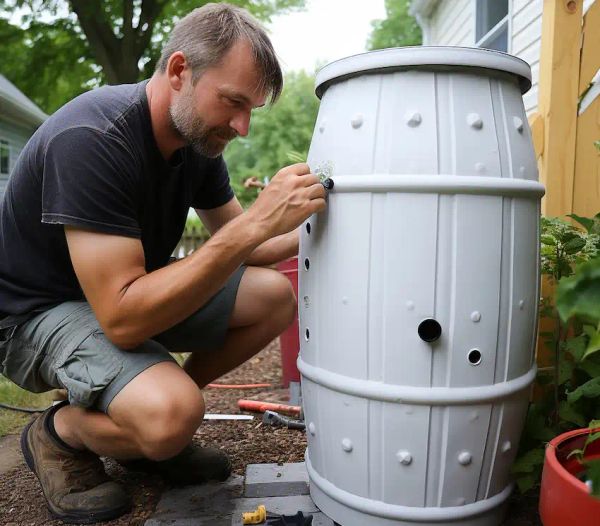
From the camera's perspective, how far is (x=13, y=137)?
24.9 feet

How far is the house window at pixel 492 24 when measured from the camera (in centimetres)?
374

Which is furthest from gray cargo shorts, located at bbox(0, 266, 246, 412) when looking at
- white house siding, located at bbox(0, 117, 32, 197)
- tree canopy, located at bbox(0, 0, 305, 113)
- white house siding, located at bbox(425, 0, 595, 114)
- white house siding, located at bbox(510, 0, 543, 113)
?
white house siding, located at bbox(0, 117, 32, 197)

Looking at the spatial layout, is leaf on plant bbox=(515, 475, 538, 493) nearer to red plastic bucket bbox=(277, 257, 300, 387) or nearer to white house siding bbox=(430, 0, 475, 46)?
red plastic bucket bbox=(277, 257, 300, 387)

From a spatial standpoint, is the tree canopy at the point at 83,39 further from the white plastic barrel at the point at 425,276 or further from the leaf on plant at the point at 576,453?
the leaf on plant at the point at 576,453

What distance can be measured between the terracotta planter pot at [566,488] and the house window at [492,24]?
3.13 meters

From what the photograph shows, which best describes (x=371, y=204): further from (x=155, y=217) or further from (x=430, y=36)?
(x=430, y=36)

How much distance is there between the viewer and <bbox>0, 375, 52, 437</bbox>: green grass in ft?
7.21

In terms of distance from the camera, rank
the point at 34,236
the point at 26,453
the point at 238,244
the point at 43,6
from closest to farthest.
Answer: the point at 238,244 < the point at 34,236 < the point at 26,453 < the point at 43,6

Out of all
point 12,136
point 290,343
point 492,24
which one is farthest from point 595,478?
point 12,136

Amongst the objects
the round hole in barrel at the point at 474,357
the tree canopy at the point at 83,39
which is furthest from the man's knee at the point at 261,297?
the tree canopy at the point at 83,39

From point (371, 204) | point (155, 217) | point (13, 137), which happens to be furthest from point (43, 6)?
point (371, 204)

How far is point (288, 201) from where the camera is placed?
1239 mm

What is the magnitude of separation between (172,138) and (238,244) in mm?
408

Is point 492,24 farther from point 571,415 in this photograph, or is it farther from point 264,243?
point 571,415
